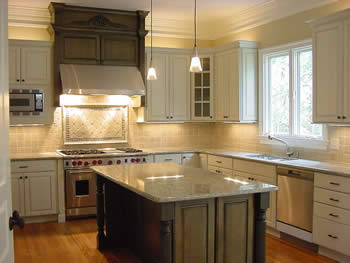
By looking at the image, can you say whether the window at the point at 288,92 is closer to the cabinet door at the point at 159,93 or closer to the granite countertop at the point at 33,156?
the cabinet door at the point at 159,93

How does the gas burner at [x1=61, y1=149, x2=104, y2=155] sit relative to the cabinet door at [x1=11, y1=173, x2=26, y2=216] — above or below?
above

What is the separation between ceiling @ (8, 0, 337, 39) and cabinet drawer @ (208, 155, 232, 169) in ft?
6.79

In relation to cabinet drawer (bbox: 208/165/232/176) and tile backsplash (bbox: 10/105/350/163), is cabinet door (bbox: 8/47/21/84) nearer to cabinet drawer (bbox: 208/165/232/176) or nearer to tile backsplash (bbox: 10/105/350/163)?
tile backsplash (bbox: 10/105/350/163)

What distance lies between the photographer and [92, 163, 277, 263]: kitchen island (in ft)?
9.86

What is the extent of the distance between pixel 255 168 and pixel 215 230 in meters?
2.13

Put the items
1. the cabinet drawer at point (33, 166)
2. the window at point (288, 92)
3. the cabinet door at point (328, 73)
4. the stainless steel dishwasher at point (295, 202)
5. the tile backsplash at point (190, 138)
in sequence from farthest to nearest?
the cabinet drawer at point (33, 166) → the window at point (288, 92) → the tile backsplash at point (190, 138) → the stainless steel dishwasher at point (295, 202) → the cabinet door at point (328, 73)

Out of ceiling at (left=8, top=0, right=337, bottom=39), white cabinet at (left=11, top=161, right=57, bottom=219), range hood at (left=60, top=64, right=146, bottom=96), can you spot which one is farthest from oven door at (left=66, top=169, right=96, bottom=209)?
ceiling at (left=8, top=0, right=337, bottom=39)

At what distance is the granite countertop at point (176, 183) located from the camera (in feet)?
9.90

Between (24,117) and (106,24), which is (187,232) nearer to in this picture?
(24,117)

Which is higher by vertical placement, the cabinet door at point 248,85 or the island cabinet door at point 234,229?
the cabinet door at point 248,85

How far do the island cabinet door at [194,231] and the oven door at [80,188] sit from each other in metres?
2.97

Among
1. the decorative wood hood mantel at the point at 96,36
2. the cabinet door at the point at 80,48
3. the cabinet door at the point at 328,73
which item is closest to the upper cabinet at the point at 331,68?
the cabinet door at the point at 328,73

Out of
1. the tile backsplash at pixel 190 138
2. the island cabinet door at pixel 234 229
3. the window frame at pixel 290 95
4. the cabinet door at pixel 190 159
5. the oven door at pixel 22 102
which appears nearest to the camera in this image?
Answer: the island cabinet door at pixel 234 229

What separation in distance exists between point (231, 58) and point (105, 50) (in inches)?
75.5
